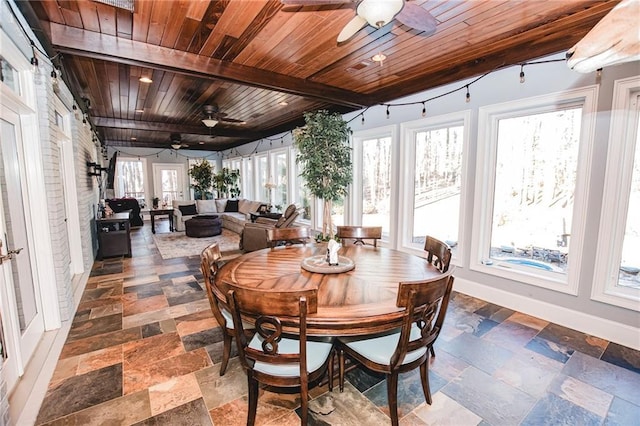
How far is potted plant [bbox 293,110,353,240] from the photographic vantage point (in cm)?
411

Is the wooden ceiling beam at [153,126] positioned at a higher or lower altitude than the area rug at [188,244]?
higher

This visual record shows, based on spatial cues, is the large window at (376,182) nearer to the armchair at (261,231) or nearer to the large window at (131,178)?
the armchair at (261,231)

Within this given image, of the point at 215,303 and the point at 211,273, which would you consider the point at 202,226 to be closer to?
the point at 211,273

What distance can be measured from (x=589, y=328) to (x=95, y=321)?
4797mm

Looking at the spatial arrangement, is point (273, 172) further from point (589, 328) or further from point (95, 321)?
point (589, 328)

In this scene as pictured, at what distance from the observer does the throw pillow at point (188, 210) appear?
8.27 m

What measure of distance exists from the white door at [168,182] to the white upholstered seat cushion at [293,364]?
Result: 36.2 ft

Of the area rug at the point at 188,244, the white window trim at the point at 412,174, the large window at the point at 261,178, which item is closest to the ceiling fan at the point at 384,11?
the white window trim at the point at 412,174

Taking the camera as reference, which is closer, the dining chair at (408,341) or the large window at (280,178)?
the dining chair at (408,341)

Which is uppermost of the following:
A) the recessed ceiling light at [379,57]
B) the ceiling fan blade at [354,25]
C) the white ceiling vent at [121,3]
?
the recessed ceiling light at [379,57]

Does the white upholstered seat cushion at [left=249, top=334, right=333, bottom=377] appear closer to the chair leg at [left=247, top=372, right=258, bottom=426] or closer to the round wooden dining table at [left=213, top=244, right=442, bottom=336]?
the chair leg at [left=247, top=372, right=258, bottom=426]

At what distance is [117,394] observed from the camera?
6.46 feet

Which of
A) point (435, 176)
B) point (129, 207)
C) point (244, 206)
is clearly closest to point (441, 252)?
point (435, 176)

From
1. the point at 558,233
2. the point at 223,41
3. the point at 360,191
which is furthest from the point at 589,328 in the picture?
the point at 223,41
